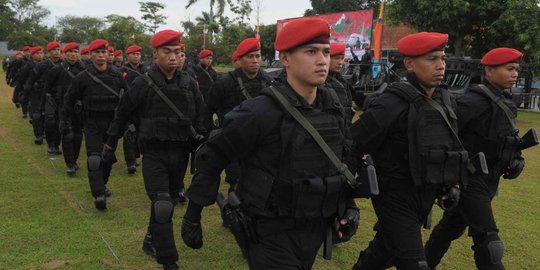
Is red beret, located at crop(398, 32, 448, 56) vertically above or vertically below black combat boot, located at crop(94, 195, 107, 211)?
above

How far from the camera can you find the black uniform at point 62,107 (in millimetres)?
7410

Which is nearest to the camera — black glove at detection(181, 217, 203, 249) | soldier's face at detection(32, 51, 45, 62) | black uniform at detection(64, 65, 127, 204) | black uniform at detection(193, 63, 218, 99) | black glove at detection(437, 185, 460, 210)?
black glove at detection(181, 217, 203, 249)

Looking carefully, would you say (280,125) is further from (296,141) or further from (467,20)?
(467,20)

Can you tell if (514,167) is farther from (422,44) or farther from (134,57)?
(134,57)

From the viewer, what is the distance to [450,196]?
3.34 metres

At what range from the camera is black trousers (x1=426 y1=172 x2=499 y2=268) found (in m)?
3.68

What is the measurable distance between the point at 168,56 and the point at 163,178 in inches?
45.0

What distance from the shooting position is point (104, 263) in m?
4.43

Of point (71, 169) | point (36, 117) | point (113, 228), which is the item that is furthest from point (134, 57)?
point (113, 228)

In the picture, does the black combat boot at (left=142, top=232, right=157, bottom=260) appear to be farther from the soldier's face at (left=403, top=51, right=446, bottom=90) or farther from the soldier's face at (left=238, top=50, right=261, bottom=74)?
the soldier's face at (left=403, top=51, right=446, bottom=90)

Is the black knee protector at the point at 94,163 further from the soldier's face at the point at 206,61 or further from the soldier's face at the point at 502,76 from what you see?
the soldier's face at the point at 206,61

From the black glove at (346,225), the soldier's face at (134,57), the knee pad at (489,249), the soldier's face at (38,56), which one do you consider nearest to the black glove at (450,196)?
the knee pad at (489,249)

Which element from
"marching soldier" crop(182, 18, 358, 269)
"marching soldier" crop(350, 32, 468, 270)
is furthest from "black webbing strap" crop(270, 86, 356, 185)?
"marching soldier" crop(350, 32, 468, 270)

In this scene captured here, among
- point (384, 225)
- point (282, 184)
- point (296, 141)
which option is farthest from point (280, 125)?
point (384, 225)
